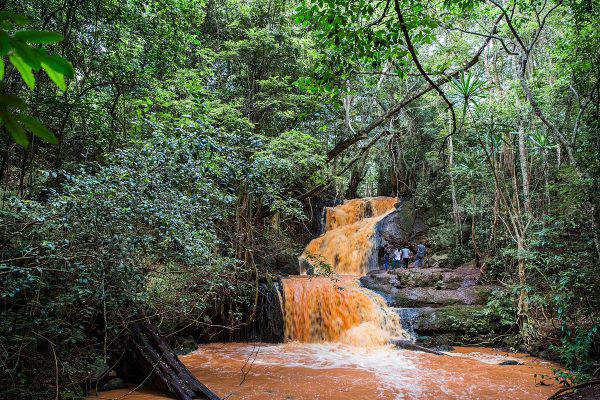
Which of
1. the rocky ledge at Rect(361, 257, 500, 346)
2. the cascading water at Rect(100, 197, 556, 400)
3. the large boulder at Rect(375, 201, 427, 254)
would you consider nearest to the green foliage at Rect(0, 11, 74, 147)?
the cascading water at Rect(100, 197, 556, 400)

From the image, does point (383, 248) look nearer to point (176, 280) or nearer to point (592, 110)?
point (592, 110)

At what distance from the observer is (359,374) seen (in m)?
7.11

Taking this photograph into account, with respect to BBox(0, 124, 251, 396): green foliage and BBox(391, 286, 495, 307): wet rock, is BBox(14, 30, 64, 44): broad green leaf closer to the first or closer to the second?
BBox(0, 124, 251, 396): green foliage

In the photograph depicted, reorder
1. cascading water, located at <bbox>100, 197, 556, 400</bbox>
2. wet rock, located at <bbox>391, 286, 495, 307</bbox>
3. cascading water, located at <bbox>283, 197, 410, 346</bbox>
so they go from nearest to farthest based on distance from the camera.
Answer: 1. cascading water, located at <bbox>100, 197, 556, 400</bbox>
2. cascading water, located at <bbox>283, 197, 410, 346</bbox>
3. wet rock, located at <bbox>391, 286, 495, 307</bbox>

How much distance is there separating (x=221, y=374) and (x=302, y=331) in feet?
13.5

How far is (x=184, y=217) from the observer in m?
4.54

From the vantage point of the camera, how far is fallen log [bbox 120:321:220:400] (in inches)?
199

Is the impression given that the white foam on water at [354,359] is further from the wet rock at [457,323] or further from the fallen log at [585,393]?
the fallen log at [585,393]

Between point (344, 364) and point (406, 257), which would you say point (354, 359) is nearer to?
point (344, 364)

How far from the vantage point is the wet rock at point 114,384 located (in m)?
5.20

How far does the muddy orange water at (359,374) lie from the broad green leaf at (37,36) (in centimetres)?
522

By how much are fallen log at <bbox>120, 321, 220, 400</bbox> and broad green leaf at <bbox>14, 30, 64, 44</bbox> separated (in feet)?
16.5

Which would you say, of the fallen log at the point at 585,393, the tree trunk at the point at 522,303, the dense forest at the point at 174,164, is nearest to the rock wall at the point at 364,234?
the dense forest at the point at 174,164

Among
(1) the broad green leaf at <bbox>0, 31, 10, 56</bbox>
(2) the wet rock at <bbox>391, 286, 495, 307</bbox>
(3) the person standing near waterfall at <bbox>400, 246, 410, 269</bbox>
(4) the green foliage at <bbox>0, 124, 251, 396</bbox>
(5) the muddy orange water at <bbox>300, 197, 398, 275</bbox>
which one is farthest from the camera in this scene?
(5) the muddy orange water at <bbox>300, 197, 398, 275</bbox>
